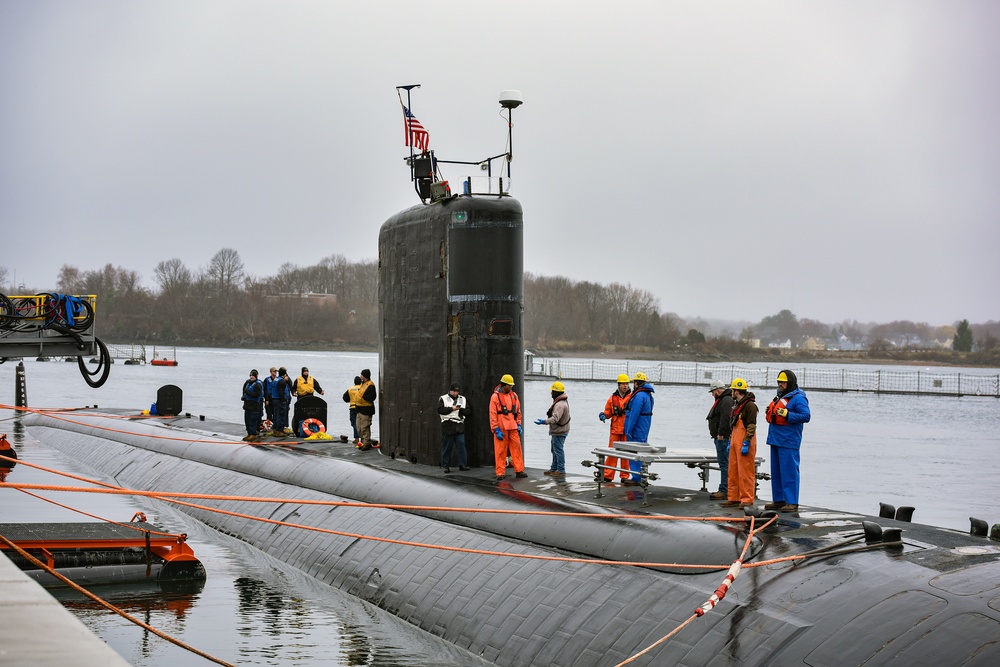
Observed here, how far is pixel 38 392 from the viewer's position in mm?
60500

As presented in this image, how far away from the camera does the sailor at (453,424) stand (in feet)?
37.1

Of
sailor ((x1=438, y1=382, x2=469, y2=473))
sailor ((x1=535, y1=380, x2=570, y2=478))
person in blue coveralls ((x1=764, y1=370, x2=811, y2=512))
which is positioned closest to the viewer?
person in blue coveralls ((x1=764, y1=370, x2=811, y2=512))

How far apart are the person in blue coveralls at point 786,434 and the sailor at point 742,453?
19 cm

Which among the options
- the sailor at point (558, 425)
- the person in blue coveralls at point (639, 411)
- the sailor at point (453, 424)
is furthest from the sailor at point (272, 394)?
the person in blue coveralls at point (639, 411)

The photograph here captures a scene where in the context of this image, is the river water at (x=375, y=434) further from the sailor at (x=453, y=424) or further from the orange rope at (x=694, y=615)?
the orange rope at (x=694, y=615)

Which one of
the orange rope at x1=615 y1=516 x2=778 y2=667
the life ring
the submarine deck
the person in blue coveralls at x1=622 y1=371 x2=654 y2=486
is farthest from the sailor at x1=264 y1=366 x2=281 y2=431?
the orange rope at x1=615 y1=516 x2=778 y2=667

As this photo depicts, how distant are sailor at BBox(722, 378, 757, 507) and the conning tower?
3.19m

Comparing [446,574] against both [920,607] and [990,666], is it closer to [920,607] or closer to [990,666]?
[920,607]

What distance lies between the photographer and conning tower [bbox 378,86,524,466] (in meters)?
11.4

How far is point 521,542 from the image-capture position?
29.8 feet

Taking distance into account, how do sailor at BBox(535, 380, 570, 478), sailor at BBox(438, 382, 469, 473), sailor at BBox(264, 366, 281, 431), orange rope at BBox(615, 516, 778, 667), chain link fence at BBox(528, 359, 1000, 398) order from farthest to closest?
chain link fence at BBox(528, 359, 1000, 398), sailor at BBox(264, 366, 281, 431), sailor at BBox(535, 380, 570, 478), sailor at BBox(438, 382, 469, 473), orange rope at BBox(615, 516, 778, 667)

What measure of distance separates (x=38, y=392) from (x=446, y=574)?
5777cm

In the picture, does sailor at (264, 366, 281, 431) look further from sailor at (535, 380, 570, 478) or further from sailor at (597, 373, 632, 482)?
sailor at (597, 373, 632, 482)

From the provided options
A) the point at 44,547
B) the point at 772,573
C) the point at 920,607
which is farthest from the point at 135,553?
the point at 920,607
